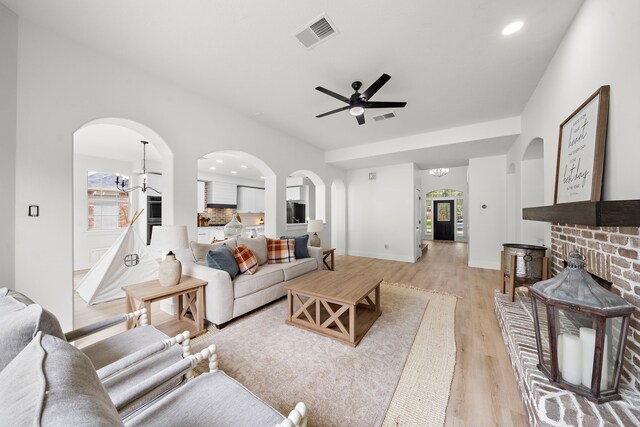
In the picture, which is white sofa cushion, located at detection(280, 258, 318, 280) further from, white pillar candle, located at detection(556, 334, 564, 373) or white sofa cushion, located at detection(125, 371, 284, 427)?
white pillar candle, located at detection(556, 334, 564, 373)

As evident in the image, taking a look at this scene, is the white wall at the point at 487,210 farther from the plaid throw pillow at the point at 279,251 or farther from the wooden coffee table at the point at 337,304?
the plaid throw pillow at the point at 279,251

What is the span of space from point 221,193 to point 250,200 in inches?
44.2

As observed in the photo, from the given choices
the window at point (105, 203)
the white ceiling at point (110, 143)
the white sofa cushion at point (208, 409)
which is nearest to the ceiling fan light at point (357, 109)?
the white sofa cushion at point (208, 409)

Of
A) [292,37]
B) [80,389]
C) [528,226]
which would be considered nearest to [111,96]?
[292,37]

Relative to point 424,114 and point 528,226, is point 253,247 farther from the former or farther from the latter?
point 528,226

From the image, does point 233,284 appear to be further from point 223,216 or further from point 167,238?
point 223,216

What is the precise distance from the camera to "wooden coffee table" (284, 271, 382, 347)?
219cm

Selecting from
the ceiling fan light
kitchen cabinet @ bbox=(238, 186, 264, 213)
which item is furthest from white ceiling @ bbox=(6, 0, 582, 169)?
kitchen cabinet @ bbox=(238, 186, 264, 213)

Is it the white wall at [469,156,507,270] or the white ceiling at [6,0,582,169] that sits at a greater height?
the white ceiling at [6,0,582,169]

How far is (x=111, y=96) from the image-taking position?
7.90 ft

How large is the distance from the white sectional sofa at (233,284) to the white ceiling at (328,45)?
2.08m

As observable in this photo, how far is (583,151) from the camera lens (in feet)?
5.74

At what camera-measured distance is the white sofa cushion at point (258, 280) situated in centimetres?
261

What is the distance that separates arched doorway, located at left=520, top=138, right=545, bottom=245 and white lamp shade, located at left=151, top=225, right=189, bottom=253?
466cm
